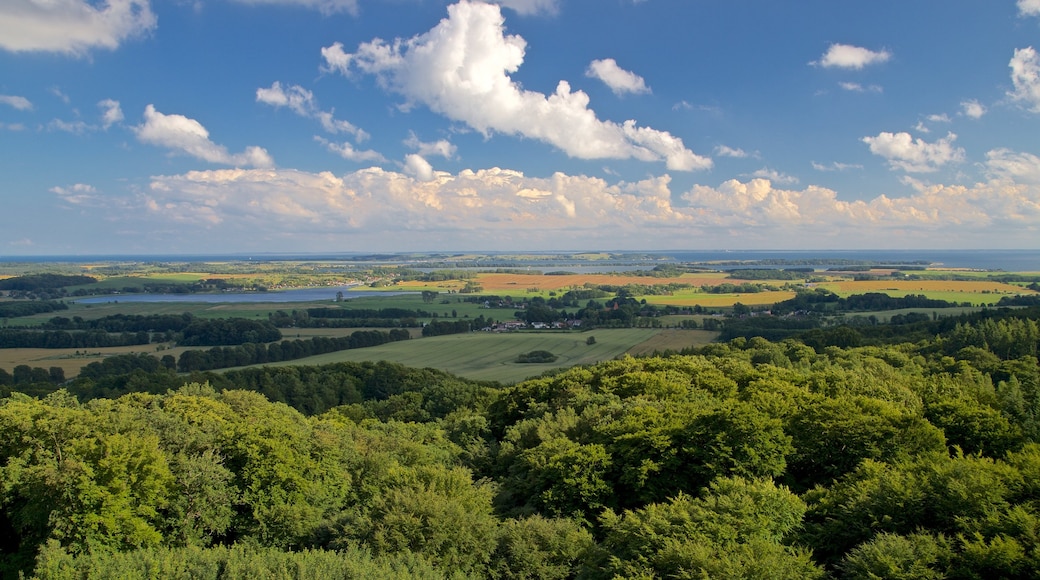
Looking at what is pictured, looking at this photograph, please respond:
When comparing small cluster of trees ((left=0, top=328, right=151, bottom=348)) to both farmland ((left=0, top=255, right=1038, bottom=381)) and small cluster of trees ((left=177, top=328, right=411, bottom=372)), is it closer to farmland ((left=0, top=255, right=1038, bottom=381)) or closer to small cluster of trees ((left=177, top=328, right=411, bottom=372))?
farmland ((left=0, top=255, right=1038, bottom=381))

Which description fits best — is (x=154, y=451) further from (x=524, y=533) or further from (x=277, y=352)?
(x=277, y=352)

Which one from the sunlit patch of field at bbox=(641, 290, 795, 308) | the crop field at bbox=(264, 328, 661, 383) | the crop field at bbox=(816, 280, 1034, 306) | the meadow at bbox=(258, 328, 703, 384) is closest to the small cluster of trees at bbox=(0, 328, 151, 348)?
the meadow at bbox=(258, 328, 703, 384)

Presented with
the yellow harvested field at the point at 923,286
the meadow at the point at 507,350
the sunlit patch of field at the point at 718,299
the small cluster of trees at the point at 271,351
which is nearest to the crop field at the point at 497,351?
the meadow at the point at 507,350

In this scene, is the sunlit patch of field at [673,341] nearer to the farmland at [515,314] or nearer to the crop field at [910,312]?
the farmland at [515,314]

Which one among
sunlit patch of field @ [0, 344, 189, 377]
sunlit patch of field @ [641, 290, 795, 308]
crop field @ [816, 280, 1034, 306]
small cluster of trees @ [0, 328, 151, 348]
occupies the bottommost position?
sunlit patch of field @ [0, 344, 189, 377]

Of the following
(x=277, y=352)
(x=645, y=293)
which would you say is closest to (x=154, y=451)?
(x=277, y=352)

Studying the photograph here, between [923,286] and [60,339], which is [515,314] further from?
[923,286]
